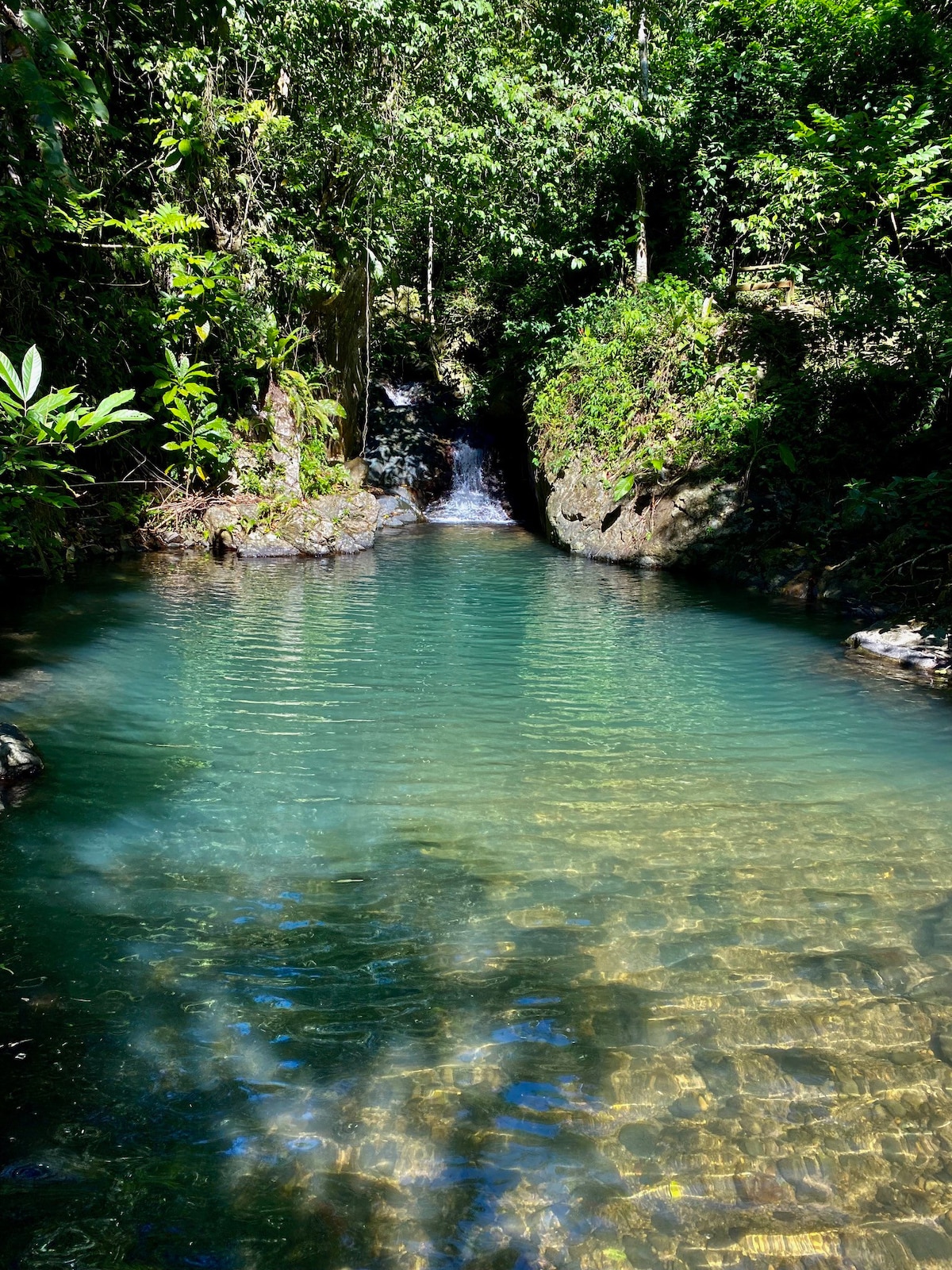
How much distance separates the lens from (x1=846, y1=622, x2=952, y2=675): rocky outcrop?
7.28m

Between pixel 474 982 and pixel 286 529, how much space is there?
11.5 meters

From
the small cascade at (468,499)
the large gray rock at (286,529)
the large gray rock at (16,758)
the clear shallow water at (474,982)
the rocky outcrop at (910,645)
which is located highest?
the small cascade at (468,499)

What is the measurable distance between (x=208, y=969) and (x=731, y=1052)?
185 cm

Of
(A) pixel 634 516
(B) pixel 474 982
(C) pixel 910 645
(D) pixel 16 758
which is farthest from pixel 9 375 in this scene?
(A) pixel 634 516

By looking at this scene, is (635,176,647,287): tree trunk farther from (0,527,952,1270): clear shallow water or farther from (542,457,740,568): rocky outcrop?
(0,527,952,1270): clear shallow water

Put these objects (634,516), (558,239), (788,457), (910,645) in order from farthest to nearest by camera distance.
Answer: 1. (558,239)
2. (634,516)
3. (788,457)
4. (910,645)

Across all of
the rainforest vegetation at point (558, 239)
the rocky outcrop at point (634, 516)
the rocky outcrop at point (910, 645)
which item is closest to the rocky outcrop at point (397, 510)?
the rainforest vegetation at point (558, 239)

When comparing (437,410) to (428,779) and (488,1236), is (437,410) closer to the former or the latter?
(428,779)

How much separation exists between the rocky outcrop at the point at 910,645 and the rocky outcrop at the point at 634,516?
14.7 feet

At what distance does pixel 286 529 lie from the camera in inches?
532

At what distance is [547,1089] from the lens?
7.98ft

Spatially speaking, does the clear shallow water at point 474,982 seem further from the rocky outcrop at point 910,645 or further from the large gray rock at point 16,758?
the rocky outcrop at point 910,645

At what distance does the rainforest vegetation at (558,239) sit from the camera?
9594 millimetres

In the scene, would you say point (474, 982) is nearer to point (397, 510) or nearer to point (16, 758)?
point (16, 758)
